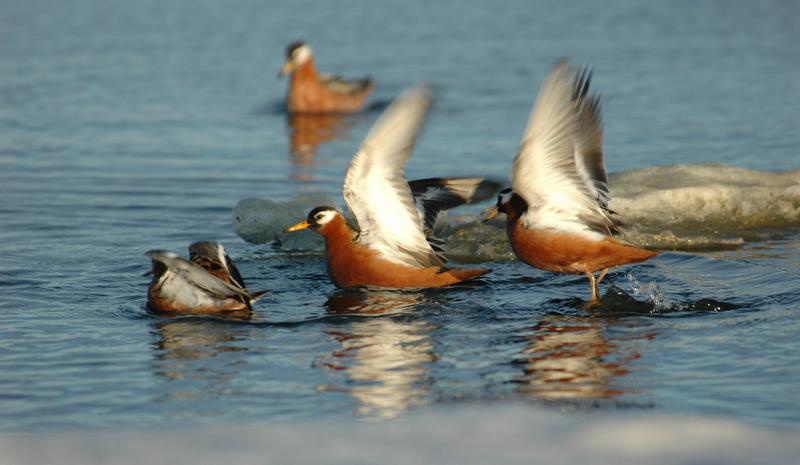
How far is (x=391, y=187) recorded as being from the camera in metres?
9.08

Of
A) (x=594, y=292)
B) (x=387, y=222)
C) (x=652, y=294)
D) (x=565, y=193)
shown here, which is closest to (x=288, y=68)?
(x=387, y=222)

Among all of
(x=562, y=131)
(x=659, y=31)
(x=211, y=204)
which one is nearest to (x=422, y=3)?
(x=659, y=31)


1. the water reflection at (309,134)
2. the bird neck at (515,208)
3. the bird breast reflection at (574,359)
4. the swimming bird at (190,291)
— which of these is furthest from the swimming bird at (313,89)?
the bird breast reflection at (574,359)

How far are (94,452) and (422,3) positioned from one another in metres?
23.1

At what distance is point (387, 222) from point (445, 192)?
4.15 ft

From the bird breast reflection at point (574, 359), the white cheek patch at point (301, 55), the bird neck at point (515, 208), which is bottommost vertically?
the bird breast reflection at point (574, 359)

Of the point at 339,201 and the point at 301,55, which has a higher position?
the point at 301,55

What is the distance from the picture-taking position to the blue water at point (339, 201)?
683 centimetres

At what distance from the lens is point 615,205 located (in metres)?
11.7

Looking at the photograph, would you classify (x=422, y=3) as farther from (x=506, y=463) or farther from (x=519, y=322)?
(x=506, y=463)

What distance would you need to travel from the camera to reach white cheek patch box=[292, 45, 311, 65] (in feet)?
61.4

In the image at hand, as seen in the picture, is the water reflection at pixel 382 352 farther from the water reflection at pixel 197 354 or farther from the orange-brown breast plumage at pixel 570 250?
the orange-brown breast plumage at pixel 570 250

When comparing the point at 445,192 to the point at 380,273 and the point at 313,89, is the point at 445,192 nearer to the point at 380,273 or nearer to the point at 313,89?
the point at 380,273

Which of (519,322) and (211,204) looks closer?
(519,322)
